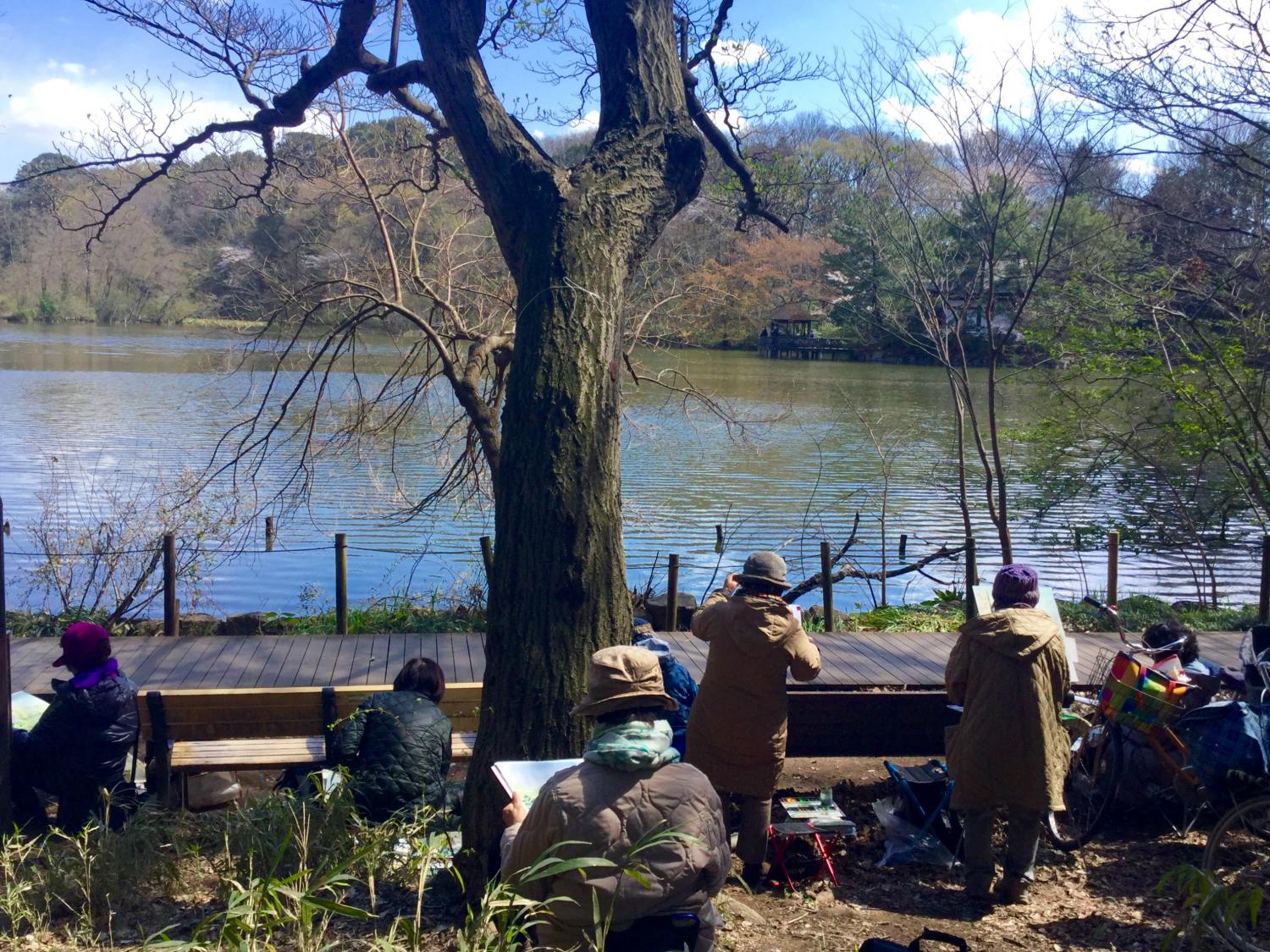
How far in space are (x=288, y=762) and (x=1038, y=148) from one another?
29.5 ft

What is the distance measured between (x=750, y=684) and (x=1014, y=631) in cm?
107

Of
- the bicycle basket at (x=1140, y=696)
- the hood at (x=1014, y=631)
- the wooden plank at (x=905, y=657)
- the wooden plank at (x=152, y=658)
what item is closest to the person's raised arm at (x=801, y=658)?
the hood at (x=1014, y=631)

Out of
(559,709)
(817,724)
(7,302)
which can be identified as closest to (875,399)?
(817,724)

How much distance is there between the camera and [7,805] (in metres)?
4.06

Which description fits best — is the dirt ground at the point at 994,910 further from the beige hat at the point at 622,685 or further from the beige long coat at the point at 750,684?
the beige hat at the point at 622,685

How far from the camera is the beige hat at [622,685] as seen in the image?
281 cm

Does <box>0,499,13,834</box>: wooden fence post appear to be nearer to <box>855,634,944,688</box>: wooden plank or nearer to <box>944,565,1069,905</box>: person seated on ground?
<box>944,565,1069,905</box>: person seated on ground

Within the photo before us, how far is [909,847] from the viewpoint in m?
→ 4.78

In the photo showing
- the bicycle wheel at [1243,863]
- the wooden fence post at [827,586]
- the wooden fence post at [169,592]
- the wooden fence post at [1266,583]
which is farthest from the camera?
the wooden fence post at [1266,583]

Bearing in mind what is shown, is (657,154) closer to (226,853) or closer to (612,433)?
(612,433)

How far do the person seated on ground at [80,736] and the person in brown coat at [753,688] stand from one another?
2.54m

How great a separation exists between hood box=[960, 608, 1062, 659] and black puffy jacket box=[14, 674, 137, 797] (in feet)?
12.0

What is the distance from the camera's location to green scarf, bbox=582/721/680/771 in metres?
2.66

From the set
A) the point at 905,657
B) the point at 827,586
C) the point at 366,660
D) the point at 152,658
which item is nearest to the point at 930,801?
the point at 905,657
